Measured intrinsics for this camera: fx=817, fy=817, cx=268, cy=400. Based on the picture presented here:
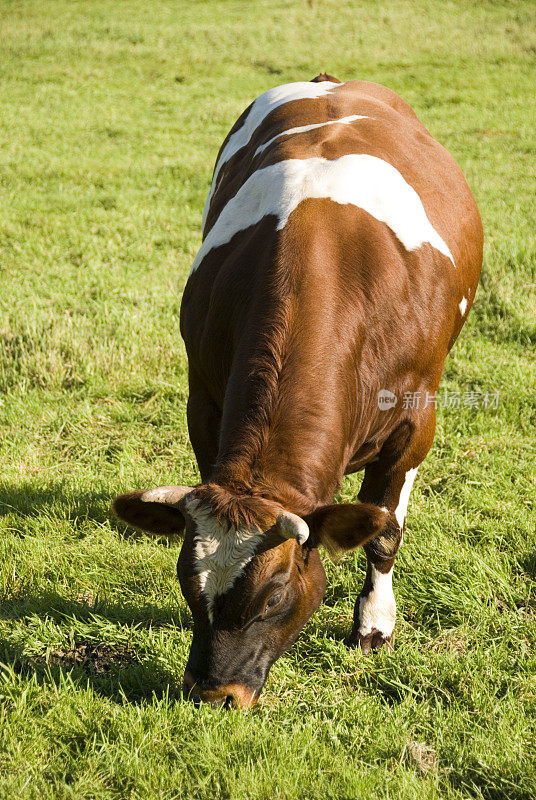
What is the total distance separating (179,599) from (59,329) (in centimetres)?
292

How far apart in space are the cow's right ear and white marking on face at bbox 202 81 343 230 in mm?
2716

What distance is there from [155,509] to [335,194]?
5.01ft

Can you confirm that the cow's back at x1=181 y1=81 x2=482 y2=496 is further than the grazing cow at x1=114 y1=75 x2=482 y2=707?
Yes

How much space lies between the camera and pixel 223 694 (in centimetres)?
266

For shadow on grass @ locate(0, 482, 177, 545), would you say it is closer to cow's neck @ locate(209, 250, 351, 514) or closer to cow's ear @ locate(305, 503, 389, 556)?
cow's neck @ locate(209, 250, 351, 514)

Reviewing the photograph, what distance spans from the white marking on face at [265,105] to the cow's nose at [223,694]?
3.20 meters

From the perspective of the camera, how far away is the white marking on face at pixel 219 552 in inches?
97.7

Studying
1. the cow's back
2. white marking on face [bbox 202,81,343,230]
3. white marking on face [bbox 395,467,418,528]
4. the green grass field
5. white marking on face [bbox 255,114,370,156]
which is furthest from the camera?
white marking on face [bbox 202,81,343,230]

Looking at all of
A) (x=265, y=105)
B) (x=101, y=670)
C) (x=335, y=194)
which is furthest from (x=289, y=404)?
(x=265, y=105)

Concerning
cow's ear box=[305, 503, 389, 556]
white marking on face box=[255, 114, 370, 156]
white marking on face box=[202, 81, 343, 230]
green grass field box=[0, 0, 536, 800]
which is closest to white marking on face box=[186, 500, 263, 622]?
cow's ear box=[305, 503, 389, 556]

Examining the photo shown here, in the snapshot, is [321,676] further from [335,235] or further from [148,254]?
[148,254]

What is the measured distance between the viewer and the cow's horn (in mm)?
2412

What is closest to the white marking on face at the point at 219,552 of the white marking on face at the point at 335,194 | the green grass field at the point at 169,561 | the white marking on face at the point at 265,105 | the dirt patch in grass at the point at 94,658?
the green grass field at the point at 169,561

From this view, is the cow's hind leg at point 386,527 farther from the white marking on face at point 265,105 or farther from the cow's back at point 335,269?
the white marking on face at point 265,105
